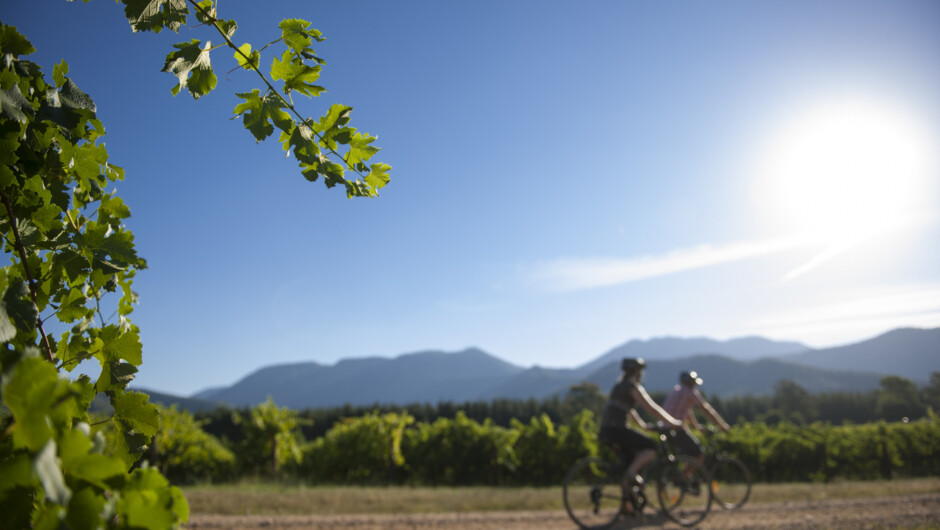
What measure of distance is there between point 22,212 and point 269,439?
55.1ft

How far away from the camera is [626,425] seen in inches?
272

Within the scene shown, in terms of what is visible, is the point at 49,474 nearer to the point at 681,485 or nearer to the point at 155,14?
the point at 155,14

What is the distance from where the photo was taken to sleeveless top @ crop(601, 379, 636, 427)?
675cm

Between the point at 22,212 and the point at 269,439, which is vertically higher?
the point at 22,212

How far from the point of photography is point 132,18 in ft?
4.44

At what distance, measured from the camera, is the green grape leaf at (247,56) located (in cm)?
154

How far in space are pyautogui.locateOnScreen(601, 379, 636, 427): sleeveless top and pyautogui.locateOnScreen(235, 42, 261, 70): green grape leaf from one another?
615cm

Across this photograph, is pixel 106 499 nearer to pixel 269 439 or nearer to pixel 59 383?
pixel 59 383

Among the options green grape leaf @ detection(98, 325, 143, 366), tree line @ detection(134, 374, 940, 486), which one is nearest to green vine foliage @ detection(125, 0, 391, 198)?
green grape leaf @ detection(98, 325, 143, 366)

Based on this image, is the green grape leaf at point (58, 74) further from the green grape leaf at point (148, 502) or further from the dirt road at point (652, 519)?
the dirt road at point (652, 519)

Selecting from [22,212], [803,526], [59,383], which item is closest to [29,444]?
[59,383]

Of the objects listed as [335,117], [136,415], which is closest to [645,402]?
[335,117]

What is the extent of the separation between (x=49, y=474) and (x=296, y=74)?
4.39 ft

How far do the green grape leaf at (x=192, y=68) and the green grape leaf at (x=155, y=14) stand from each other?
59 mm
